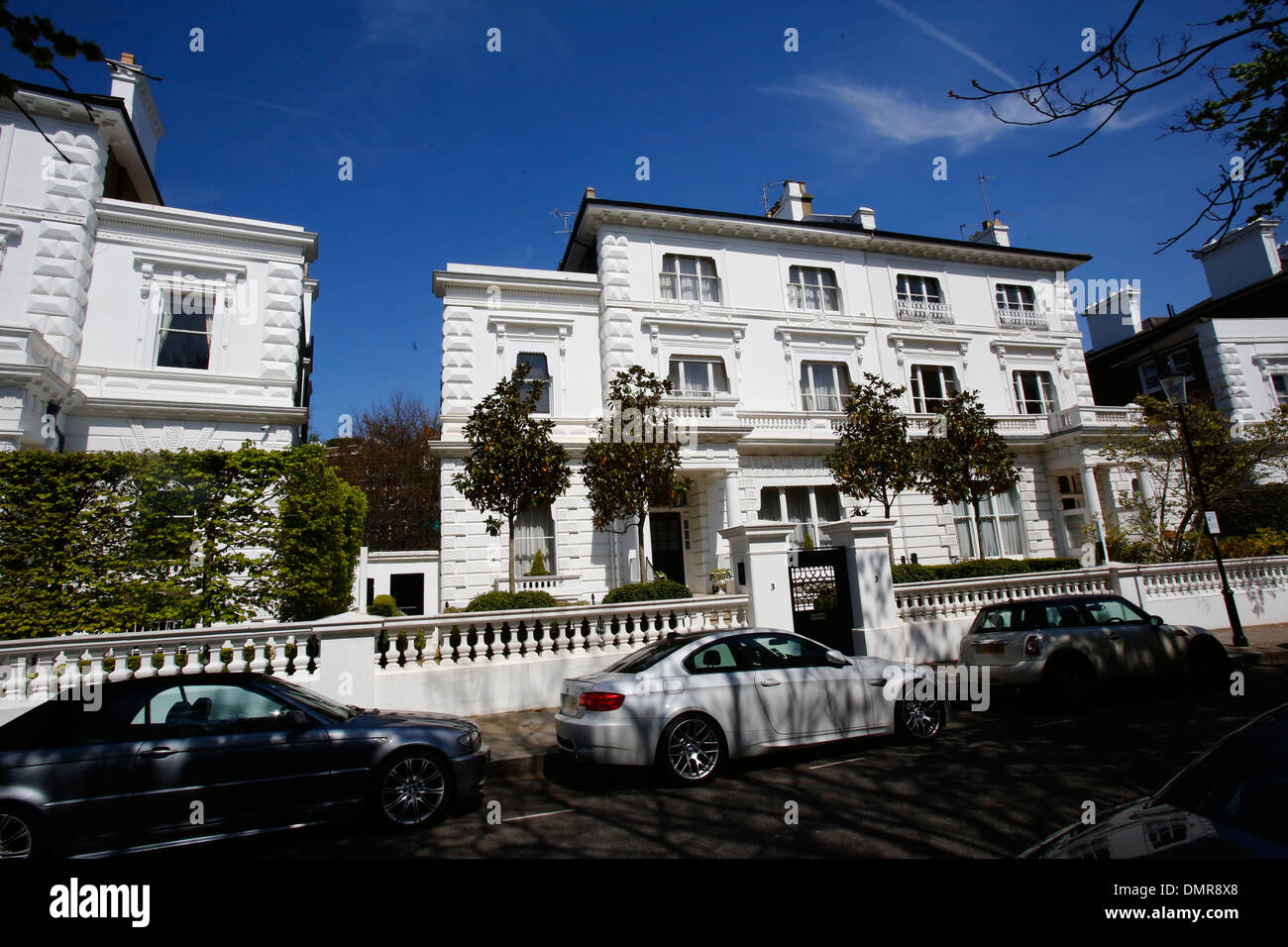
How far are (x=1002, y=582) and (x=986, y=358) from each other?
16187 mm

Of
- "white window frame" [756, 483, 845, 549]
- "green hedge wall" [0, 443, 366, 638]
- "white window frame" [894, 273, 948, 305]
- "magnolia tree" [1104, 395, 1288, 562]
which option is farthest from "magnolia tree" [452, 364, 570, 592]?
"white window frame" [894, 273, 948, 305]

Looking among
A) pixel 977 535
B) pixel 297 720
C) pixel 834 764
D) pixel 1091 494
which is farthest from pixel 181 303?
pixel 1091 494

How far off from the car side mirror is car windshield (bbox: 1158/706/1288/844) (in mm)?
6163

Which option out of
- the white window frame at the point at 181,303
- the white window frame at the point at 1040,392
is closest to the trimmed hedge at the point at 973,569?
the white window frame at the point at 1040,392

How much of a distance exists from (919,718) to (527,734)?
497cm

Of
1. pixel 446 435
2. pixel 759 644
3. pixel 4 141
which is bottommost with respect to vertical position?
pixel 759 644

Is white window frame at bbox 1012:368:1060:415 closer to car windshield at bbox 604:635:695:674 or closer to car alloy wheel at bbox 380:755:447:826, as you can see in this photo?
car windshield at bbox 604:635:695:674

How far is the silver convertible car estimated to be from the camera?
6.45m

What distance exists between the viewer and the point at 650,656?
→ 285 inches

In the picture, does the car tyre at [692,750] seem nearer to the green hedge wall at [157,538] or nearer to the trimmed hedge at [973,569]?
the green hedge wall at [157,538]

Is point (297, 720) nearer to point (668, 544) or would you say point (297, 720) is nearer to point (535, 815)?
point (535, 815)
